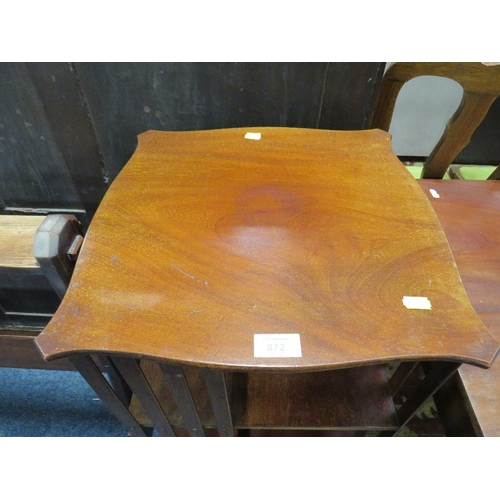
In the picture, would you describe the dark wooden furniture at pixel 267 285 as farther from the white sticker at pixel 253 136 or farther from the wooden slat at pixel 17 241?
the wooden slat at pixel 17 241

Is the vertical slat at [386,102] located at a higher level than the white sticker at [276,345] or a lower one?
higher

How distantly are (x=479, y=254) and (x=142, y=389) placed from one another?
828mm

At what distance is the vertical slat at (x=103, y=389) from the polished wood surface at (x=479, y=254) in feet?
2.35

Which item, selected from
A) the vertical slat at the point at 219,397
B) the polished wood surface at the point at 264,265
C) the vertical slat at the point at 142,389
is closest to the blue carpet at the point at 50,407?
the vertical slat at the point at 142,389

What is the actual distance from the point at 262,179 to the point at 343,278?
299 millimetres

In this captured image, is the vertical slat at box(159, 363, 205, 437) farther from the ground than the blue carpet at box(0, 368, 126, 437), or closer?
farther from the ground

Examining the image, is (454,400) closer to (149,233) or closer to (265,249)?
(265,249)

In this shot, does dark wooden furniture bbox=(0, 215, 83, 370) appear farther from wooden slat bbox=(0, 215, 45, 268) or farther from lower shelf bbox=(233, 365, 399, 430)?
lower shelf bbox=(233, 365, 399, 430)

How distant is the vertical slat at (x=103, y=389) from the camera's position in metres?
0.63

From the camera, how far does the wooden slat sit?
2.69ft

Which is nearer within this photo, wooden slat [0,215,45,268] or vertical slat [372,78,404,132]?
wooden slat [0,215,45,268]

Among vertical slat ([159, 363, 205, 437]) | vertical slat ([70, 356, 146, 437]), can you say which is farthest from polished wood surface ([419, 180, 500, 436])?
vertical slat ([70, 356, 146, 437])

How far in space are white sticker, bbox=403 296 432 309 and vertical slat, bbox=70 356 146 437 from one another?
55cm

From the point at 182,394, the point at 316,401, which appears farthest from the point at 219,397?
the point at 316,401
